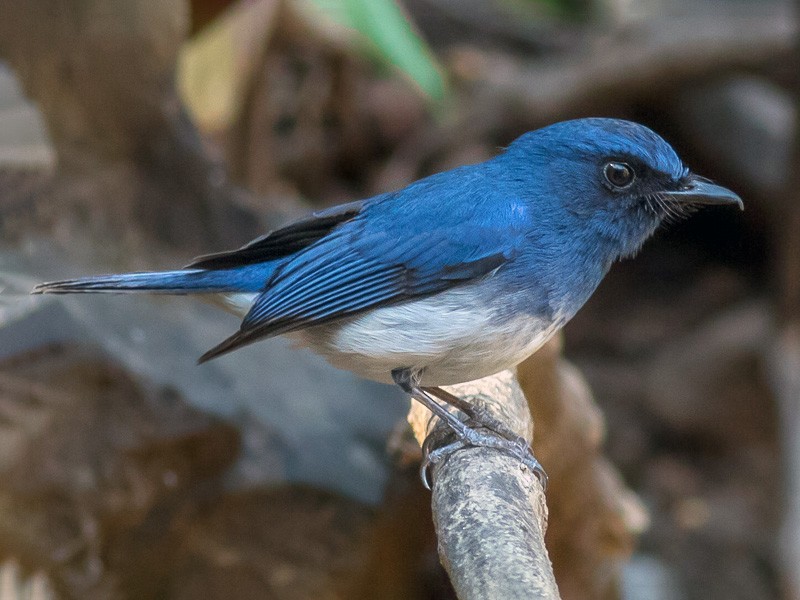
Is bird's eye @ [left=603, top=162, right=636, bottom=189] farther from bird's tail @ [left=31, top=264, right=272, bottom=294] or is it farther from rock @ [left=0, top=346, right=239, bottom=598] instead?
rock @ [left=0, top=346, right=239, bottom=598]

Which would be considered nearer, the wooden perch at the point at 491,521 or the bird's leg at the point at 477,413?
the wooden perch at the point at 491,521

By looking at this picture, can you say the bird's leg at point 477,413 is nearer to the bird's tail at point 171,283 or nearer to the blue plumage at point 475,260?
the blue plumage at point 475,260

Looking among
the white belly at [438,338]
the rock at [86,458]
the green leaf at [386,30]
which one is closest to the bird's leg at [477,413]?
A: the white belly at [438,338]

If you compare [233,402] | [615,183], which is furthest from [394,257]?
[233,402]

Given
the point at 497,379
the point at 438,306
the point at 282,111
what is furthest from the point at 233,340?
the point at 282,111

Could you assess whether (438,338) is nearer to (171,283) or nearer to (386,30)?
(171,283)
